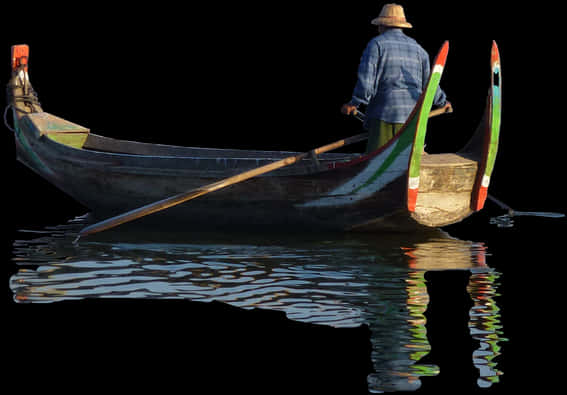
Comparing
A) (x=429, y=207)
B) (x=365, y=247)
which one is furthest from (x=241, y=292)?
(x=429, y=207)

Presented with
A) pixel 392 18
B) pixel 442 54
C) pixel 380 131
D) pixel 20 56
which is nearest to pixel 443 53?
pixel 442 54

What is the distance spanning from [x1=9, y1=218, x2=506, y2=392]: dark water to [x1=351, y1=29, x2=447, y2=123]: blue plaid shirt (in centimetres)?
114

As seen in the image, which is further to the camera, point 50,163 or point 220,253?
point 50,163

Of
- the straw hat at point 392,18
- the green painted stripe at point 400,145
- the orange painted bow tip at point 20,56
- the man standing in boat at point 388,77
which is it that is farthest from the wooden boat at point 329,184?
the orange painted bow tip at point 20,56

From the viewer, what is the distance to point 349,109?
9438mm

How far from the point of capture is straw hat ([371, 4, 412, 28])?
31.4 feet

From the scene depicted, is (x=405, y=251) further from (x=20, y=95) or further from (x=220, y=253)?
(x=20, y=95)

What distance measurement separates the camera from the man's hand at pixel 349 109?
9.42 m

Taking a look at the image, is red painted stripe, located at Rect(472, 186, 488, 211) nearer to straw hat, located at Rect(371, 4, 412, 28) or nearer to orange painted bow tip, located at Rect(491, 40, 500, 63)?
orange painted bow tip, located at Rect(491, 40, 500, 63)

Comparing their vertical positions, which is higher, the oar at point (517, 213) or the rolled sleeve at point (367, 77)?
the rolled sleeve at point (367, 77)

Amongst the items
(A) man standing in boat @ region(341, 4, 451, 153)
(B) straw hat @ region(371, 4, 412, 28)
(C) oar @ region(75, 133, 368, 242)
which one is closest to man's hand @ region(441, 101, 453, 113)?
(A) man standing in boat @ region(341, 4, 451, 153)

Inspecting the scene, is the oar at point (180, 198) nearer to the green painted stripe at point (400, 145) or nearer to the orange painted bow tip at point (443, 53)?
the green painted stripe at point (400, 145)

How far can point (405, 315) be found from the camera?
708 cm

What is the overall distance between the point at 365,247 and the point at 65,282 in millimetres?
2628
